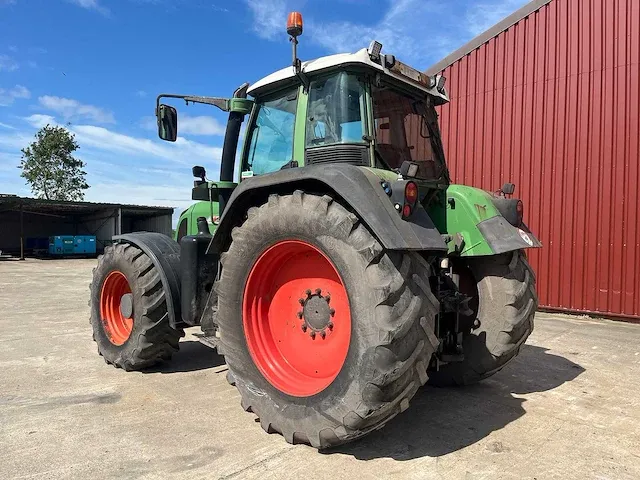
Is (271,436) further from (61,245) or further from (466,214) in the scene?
(61,245)

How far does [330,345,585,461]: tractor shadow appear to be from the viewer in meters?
3.01

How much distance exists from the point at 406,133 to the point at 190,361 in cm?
317

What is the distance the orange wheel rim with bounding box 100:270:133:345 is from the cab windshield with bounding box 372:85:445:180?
2.95 m

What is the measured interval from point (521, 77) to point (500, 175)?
1812 millimetres

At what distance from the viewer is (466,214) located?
12.3ft

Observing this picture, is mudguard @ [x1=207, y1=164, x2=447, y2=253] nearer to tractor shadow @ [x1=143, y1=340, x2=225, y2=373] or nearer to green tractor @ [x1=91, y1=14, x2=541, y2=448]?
green tractor @ [x1=91, y1=14, x2=541, y2=448]

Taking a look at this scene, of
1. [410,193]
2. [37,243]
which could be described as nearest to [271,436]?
[410,193]

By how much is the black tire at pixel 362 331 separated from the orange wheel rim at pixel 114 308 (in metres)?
2.44

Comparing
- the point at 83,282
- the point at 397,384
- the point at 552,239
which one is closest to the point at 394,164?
the point at 397,384

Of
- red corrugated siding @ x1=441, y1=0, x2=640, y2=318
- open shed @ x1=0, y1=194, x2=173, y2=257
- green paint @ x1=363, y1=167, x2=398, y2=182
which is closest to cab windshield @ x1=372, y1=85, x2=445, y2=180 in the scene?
green paint @ x1=363, y1=167, x2=398, y2=182

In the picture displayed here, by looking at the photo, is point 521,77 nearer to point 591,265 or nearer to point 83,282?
point 591,265

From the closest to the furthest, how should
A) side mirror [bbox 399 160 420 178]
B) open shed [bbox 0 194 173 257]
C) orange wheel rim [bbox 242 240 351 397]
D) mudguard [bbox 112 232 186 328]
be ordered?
side mirror [bbox 399 160 420 178] < orange wheel rim [bbox 242 240 351 397] < mudguard [bbox 112 232 186 328] < open shed [bbox 0 194 173 257]

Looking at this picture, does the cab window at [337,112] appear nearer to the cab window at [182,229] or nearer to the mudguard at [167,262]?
the mudguard at [167,262]

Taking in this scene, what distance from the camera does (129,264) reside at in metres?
4.54
